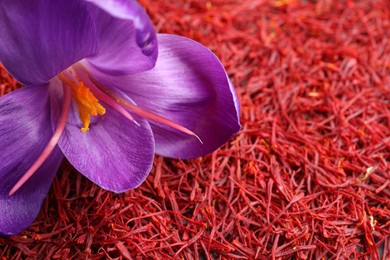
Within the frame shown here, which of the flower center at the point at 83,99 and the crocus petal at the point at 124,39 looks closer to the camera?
the crocus petal at the point at 124,39

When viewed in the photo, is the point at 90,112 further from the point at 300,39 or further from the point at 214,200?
the point at 300,39

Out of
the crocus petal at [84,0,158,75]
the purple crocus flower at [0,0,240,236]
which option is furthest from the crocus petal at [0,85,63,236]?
the crocus petal at [84,0,158,75]

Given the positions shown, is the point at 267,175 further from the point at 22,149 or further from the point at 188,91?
the point at 22,149

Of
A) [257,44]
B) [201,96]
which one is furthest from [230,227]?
[257,44]

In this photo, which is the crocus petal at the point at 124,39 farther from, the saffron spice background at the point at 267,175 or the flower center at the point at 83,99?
the saffron spice background at the point at 267,175

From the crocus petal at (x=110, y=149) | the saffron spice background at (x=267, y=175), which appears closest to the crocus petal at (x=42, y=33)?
the crocus petal at (x=110, y=149)

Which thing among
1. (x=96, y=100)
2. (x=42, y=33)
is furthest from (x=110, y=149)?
(x=42, y=33)

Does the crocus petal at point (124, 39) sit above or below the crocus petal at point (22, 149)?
above
